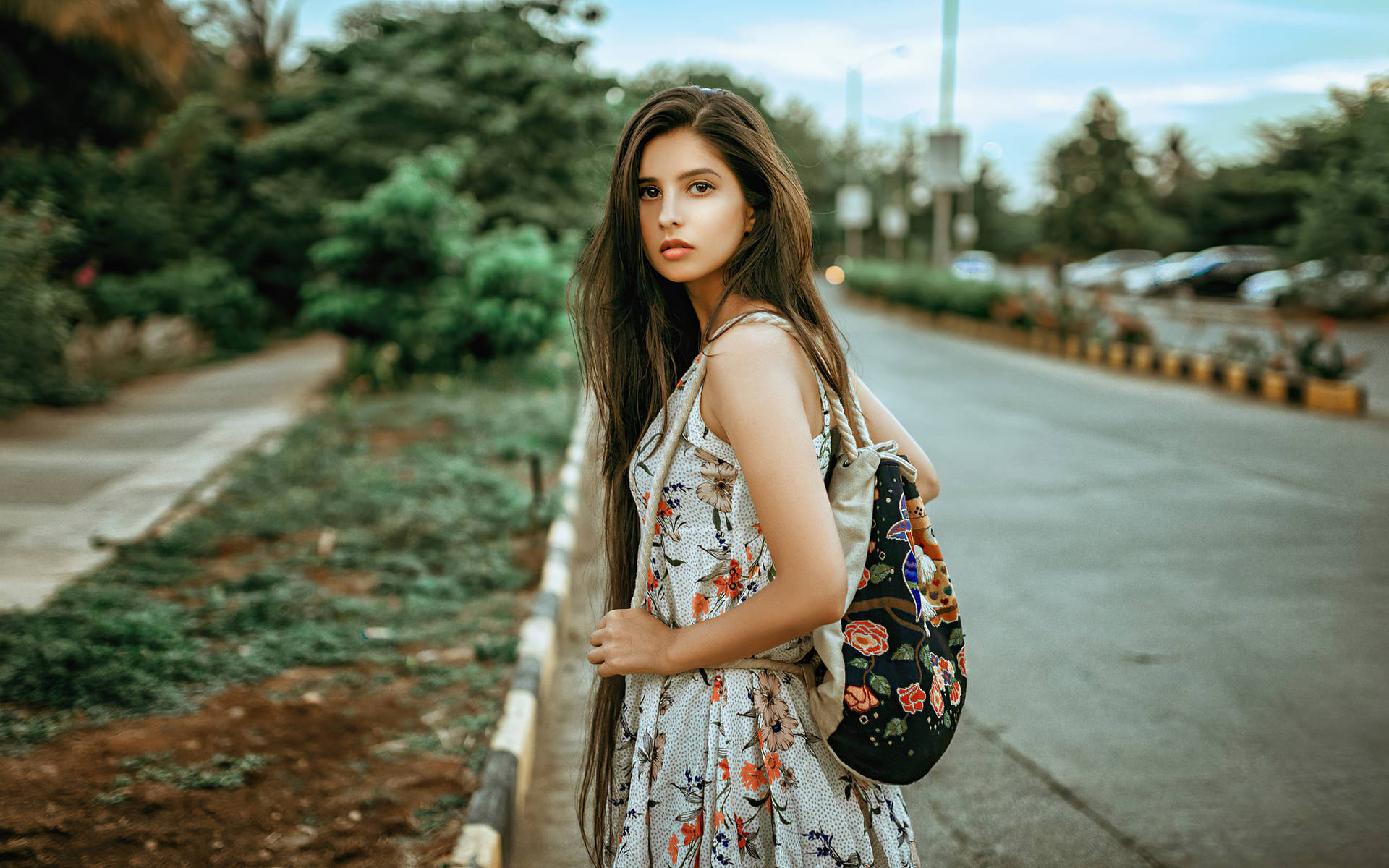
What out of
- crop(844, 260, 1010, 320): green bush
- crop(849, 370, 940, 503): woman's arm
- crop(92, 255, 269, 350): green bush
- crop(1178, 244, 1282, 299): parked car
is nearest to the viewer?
crop(849, 370, 940, 503): woman's arm

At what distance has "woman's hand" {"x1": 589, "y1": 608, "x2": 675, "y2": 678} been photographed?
156cm

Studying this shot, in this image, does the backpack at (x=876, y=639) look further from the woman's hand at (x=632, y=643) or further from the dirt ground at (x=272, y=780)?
the dirt ground at (x=272, y=780)

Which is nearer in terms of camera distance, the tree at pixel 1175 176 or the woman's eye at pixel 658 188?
the woman's eye at pixel 658 188

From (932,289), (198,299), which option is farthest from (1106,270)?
(198,299)

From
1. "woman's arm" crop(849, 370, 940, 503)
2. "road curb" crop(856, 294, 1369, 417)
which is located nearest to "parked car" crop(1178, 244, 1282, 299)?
"road curb" crop(856, 294, 1369, 417)

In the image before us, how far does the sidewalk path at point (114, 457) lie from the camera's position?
551 centimetres

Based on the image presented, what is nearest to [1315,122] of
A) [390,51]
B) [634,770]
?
[634,770]

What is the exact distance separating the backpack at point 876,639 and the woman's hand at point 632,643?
0.22m

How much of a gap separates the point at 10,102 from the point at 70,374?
3.37m

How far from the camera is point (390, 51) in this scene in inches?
722

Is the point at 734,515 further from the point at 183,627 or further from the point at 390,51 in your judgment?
the point at 390,51

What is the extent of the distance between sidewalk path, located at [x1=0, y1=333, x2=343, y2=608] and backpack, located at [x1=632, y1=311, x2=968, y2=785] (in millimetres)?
4339

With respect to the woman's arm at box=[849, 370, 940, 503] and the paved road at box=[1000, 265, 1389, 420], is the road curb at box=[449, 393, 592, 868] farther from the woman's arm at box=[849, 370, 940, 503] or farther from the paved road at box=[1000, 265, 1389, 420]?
the paved road at box=[1000, 265, 1389, 420]

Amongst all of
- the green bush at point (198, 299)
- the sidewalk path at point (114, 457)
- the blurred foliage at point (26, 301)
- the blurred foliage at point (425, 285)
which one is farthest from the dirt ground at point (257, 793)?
the green bush at point (198, 299)
